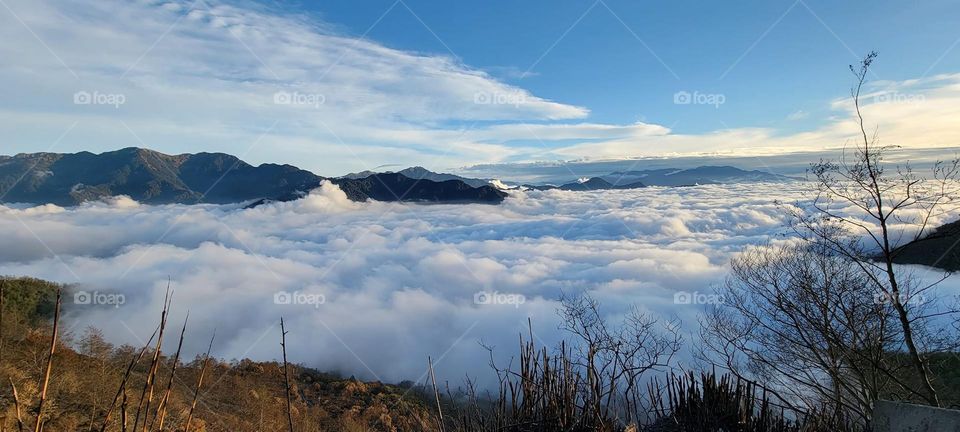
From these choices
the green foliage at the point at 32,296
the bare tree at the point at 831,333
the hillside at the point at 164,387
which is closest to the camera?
the bare tree at the point at 831,333

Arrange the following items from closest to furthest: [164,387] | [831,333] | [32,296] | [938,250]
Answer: [831,333] → [164,387] → [938,250] → [32,296]

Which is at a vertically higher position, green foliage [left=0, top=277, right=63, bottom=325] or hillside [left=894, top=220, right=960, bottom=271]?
hillside [left=894, top=220, right=960, bottom=271]

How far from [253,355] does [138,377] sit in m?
112

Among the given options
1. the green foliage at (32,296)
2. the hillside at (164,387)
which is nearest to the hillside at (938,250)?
the hillside at (164,387)

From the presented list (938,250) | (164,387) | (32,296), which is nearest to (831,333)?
(164,387)

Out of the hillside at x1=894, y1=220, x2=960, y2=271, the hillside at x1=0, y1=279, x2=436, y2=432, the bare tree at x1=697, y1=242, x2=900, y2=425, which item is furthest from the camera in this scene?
the hillside at x1=0, y1=279, x2=436, y2=432

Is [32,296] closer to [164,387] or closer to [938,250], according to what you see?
[164,387]

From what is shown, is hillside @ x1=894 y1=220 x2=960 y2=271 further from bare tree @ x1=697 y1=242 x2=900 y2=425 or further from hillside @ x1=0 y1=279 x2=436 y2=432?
hillside @ x1=0 y1=279 x2=436 y2=432

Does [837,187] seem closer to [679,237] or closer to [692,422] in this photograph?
[692,422]

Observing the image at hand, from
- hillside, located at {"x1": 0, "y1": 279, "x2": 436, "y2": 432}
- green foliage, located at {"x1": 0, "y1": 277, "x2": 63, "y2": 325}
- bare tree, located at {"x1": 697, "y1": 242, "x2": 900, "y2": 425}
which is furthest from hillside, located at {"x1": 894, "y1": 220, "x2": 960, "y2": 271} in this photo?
green foliage, located at {"x1": 0, "y1": 277, "x2": 63, "y2": 325}

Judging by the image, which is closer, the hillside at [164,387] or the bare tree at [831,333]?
the bare tree at [831,333]

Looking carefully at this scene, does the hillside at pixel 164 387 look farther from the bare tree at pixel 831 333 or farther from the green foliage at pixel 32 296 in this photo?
the bare tree at pixel 831 333

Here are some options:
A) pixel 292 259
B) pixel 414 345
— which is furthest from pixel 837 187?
pixel 292 259

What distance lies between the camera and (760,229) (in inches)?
5492
